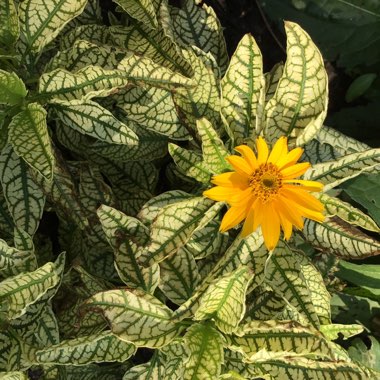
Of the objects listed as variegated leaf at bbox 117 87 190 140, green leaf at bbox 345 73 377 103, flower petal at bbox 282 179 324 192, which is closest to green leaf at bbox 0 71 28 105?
variegated leaf at bbox 117 87 190 140

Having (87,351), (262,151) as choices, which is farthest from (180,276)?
(262,151)

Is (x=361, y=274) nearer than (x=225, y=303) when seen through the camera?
No

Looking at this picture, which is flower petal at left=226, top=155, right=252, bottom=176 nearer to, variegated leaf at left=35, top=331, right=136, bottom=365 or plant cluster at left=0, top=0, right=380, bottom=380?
plant cluster at left=0, top=0, right=380, bottom=380

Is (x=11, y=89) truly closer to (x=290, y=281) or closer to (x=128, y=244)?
(x=128, y=244)

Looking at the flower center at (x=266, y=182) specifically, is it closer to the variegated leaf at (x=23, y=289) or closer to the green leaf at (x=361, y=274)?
the variegated leaf at (x=23, y=289)

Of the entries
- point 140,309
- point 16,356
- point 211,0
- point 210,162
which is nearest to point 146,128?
point 210,162

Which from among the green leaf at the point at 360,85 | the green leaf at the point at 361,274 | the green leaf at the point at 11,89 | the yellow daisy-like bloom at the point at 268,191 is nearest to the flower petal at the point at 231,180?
the yellow daisy-like bloom at the point at 268,191
